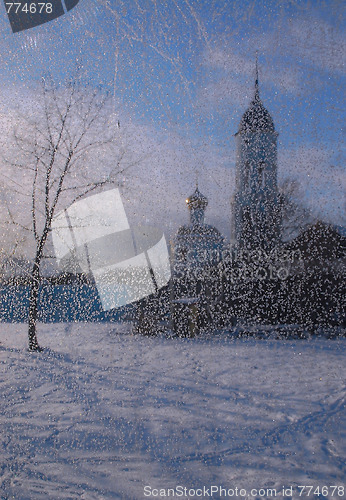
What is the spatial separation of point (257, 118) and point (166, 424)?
13.2ft

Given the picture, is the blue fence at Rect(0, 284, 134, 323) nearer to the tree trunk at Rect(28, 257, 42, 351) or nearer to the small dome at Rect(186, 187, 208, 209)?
the tree trunk at Rect(28, 257, 42, 351)

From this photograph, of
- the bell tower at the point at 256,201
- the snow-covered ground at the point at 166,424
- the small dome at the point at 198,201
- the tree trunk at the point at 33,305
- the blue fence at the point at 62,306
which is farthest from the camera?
the small dome at the point at 198,201

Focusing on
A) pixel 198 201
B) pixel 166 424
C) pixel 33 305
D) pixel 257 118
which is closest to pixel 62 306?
pixel 33 305

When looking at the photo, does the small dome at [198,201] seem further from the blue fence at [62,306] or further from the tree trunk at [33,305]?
the tree trunk at [33,305]

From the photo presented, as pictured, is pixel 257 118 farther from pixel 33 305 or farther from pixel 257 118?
pixel 33 305

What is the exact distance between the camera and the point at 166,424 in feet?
10.3

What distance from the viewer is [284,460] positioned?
254 centimetres

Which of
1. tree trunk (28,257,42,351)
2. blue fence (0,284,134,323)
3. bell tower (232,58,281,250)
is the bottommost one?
blue fence (0,284,134,323)

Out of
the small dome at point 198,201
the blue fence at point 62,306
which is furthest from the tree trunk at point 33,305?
the small dome at point 198,201

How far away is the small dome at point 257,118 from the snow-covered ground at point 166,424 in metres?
3.76

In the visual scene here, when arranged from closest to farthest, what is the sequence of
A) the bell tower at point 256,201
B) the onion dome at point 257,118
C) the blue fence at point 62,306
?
the onion dome at point 257,118
the bell tower at point 256,201
the blue fence at point 62,306

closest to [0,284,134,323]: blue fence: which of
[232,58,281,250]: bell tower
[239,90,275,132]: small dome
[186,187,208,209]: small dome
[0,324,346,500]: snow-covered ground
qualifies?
[232,58,281,250]: bell tower

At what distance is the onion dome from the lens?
15.0ft

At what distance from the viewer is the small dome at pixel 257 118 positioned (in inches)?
181
